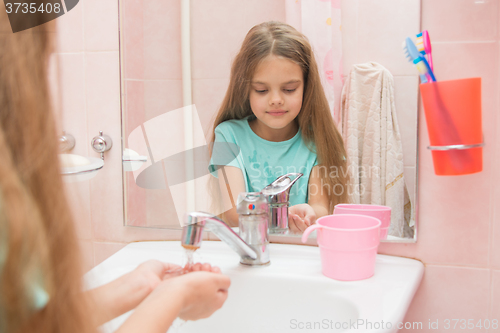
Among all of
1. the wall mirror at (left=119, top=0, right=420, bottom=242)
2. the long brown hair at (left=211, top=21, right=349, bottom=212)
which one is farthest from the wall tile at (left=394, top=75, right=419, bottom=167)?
the long brown hair at (left=211, top=21, right=349, bottom=212)

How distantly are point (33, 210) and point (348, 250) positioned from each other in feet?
1.65

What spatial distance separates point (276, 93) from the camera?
2.64ft

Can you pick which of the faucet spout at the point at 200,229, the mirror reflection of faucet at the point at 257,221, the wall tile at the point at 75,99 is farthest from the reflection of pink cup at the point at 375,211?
the wall tile at the point at 75,99

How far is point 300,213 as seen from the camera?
0.81 metres

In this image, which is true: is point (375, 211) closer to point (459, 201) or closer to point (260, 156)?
point (459, 201)

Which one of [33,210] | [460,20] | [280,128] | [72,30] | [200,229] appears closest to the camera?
[33,210]

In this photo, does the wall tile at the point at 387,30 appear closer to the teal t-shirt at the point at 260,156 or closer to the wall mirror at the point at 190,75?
the wall mirror at the point at 190,75

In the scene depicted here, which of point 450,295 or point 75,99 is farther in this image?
point 75,99

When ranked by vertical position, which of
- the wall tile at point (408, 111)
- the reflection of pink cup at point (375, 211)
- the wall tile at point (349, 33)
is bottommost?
the reflection of pink cup at point (375, 211)

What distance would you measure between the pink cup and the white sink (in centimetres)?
2

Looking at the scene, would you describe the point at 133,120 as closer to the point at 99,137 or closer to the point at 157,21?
the point at 99,137

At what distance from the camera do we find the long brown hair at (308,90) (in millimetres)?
Answer: 781

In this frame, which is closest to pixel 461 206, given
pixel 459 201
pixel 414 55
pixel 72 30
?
pixel 459 201

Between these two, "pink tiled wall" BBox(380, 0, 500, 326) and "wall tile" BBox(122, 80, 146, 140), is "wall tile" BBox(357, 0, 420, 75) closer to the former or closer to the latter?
"pink tiled wall" BBox(380, 0, 500, 326)
